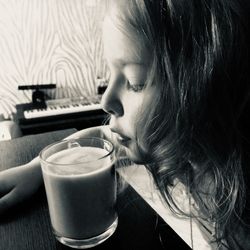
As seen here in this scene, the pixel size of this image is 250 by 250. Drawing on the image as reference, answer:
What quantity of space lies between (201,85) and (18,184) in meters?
0.43

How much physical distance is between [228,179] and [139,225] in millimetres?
224

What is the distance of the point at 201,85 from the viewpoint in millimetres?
562

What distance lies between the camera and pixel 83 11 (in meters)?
2.64

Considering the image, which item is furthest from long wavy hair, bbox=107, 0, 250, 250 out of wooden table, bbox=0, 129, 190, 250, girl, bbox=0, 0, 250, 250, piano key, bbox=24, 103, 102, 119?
piano key, bbox=24, 103, 102, 119

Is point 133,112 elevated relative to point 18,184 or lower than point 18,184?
elevated

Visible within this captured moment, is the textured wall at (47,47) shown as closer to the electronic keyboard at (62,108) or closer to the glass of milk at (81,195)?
the electronic keyboard at (62,108)

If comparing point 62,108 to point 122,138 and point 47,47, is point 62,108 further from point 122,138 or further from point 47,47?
point 122,138

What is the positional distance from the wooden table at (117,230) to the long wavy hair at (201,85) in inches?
5.5

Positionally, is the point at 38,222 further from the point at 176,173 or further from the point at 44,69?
the point at 44,69

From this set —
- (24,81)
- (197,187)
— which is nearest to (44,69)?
(24,81)

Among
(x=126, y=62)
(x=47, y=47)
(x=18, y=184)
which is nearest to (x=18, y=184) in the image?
(x=18, y=184)

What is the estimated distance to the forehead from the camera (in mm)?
586

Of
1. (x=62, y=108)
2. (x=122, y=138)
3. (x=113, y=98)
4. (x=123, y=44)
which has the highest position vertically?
(x=123, y=44)

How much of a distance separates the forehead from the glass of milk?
193 mm
